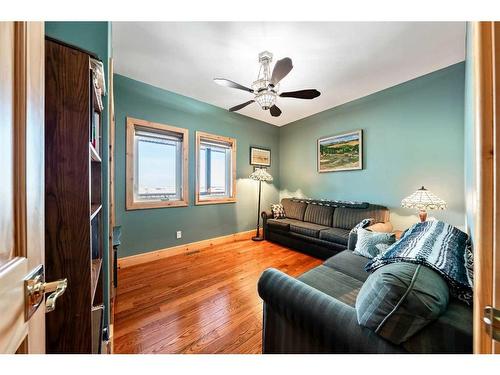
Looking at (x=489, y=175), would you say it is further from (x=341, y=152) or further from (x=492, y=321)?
(x=341, y=152)

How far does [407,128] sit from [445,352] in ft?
10.2

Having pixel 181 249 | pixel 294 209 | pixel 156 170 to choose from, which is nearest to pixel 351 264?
pixel 294 209

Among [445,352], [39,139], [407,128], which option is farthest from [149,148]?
[407,128]

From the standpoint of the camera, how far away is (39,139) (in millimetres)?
555

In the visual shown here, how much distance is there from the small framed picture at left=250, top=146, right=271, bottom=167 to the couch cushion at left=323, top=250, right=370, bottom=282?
2745 mm

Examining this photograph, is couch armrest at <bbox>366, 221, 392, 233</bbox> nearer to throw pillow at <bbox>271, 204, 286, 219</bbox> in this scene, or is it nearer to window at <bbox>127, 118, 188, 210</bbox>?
throw pillow at <bbox>271, 204, 286, 219</bbox>

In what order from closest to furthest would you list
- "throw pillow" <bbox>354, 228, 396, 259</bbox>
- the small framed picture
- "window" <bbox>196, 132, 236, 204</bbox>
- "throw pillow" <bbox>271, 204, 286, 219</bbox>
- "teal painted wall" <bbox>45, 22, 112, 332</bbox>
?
"teal painted wall" <bbox>45, 22, 112, 332</bbox> → "throw pillow" <bbox>354, 228, 396, 259</bbox> → "window" <bbox>196, 132, 236, 204</bbox> → "throw pillow" <bbox>271, 204, 286, 219</bbox> → the small framed picture

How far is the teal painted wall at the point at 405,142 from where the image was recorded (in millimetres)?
2475

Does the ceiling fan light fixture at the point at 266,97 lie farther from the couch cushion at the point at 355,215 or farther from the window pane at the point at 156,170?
the couch cushion at the point at 355,215

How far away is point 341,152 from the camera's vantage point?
3602 millimetres

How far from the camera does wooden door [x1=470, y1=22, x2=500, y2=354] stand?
429 millimetres

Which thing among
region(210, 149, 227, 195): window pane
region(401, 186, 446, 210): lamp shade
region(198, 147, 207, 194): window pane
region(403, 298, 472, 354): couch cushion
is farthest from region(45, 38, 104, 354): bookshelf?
region(401, 186, 446, 210): lamp shade

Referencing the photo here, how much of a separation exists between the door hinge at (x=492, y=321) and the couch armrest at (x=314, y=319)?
41 cm
